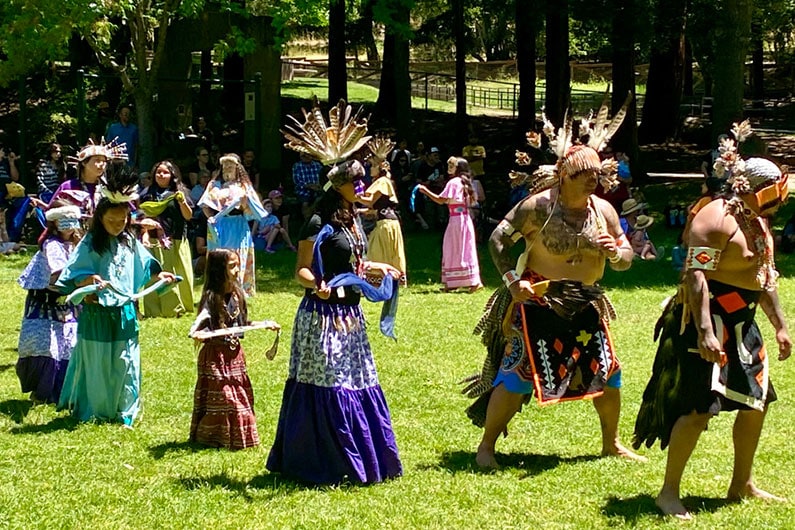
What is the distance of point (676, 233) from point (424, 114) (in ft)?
47.6

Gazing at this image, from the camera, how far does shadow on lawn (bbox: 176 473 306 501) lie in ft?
20.6

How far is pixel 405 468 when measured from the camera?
677cm

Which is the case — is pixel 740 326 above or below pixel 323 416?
above

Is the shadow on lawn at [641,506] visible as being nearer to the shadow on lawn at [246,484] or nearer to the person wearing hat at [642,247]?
the shadow on lawn at [246,484]

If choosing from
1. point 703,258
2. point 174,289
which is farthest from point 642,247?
point 703,258

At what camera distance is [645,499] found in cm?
612

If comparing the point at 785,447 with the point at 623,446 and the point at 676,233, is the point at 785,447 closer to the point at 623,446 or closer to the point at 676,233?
the point at 623,446

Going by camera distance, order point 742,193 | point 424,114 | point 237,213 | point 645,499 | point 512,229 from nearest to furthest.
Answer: point 742,193
point 645,499
point 512,229
point 237,213
point 424,114

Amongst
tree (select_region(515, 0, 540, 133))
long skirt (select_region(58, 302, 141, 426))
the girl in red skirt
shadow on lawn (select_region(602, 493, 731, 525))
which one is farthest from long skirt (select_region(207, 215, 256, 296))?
tree (select_region(515, 0, 540, 133))

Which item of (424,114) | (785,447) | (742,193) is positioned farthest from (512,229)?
(424,114)

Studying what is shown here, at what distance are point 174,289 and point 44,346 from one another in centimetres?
403

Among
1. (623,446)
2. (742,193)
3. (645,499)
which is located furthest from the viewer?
(623,446)

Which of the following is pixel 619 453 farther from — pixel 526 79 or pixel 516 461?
pixel 526 79

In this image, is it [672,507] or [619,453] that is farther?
[619,453]
